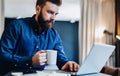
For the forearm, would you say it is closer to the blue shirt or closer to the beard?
the blue shirt

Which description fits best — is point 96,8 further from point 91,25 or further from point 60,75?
point 60,75

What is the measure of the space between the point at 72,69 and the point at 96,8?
2.66 m

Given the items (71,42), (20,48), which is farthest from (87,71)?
(71,42)

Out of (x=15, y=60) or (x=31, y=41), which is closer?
(x=15, y=60)

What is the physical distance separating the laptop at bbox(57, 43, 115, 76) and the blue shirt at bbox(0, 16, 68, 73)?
0.61 meters

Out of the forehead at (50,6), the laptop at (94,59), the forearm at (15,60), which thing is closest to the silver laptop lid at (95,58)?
the laptop at (94,59)

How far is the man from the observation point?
7.79ft

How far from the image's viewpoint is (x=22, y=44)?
99.3 inches

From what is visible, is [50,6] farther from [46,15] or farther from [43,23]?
[43,23]

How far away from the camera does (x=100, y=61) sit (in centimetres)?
182

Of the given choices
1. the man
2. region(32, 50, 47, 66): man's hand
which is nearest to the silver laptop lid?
the man

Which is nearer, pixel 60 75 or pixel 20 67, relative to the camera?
pixel 60 75

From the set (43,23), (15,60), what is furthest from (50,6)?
(15,60)

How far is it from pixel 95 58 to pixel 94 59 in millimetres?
10
